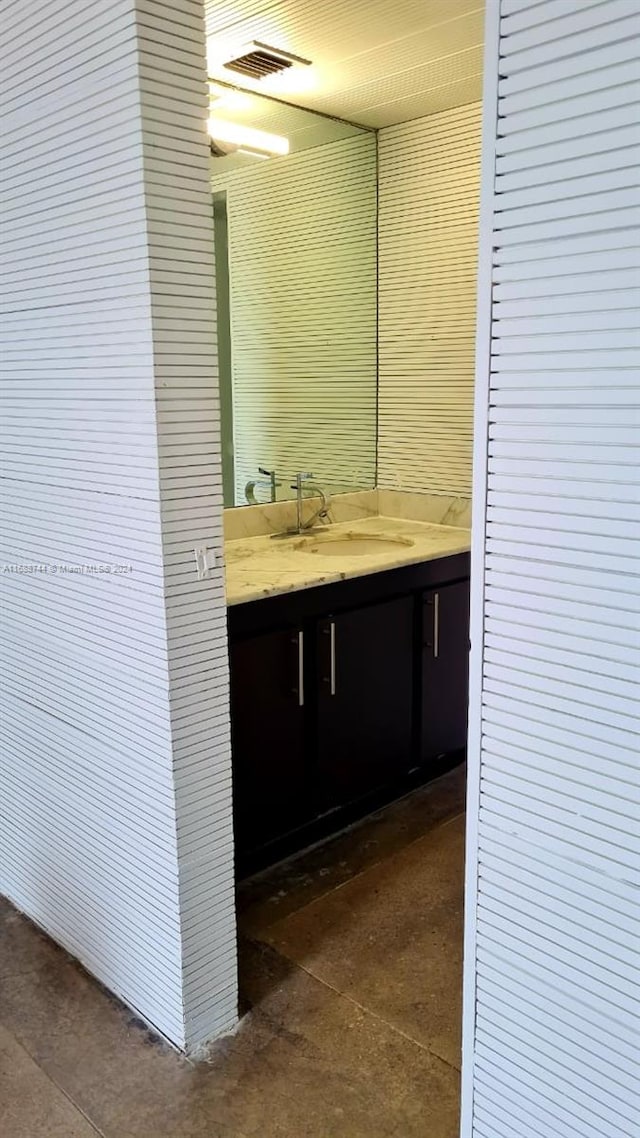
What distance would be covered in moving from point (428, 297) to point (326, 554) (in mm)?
1148

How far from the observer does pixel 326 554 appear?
3250 millimetres

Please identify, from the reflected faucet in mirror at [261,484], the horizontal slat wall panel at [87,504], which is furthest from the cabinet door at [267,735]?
the reflected faucet in mirror at [261,484]

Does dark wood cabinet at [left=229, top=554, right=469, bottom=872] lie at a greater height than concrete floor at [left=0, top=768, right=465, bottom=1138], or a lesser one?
greater

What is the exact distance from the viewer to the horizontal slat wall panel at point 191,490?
5.22 ft

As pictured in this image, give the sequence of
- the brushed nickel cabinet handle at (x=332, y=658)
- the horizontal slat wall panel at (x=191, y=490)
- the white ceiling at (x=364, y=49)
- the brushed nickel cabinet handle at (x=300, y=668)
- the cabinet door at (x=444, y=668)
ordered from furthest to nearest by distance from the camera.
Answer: the cabinet door at (x=444, y=668) < the brushed nickel cabinet handle at (x=332, y=658) < the brushed nickel cabinet handle at (x=300, y=668) < the white ceiling at (x=364, y=49) < the horizontal slat wall panel at (x=191, y=490)

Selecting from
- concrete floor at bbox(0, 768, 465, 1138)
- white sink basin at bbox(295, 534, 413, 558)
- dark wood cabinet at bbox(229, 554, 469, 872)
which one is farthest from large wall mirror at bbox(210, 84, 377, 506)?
concrete floor at bbox(0, 768, 465, 1138)

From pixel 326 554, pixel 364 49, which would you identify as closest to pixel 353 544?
pixel 326 554

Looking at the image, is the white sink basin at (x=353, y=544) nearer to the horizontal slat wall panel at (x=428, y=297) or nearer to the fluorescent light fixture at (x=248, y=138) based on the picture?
the horizontal slat wall panel at (x=428, y=297)

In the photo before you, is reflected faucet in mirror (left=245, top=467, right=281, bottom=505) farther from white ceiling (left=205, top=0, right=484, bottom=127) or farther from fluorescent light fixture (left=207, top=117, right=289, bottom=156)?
white ceiling (left=205, top=0, right=484, bottom=127)

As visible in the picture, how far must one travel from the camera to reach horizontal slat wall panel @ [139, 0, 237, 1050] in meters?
1.59

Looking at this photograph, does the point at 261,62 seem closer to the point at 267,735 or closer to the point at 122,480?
the point at 122,480

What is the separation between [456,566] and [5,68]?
2.09m

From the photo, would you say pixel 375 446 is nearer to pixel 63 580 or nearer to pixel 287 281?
pixel 287 281

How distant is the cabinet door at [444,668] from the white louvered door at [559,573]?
1936 mm
